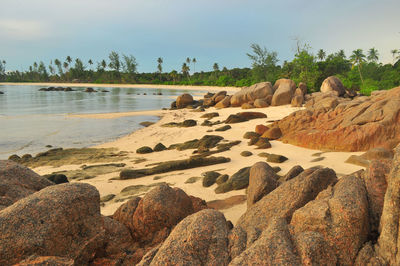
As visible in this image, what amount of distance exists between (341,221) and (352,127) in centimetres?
666

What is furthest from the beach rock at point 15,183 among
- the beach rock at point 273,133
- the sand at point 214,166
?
the beach rock at point 273,133

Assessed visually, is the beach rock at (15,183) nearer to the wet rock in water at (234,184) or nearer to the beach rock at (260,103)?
the wet rock in water at (234,184)

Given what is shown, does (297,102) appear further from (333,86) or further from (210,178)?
(210,178)

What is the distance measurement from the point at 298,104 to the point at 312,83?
12.5 m

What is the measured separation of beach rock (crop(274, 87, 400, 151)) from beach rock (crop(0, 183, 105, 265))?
7.52 metres

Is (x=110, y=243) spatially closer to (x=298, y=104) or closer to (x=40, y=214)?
(x=40, y=214)

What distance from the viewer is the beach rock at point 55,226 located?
3.00 m

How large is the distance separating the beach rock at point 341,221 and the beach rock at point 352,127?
564 cm

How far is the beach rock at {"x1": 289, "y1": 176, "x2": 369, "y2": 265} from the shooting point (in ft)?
8.84

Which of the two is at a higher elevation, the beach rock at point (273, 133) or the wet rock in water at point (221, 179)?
the beach rock at point (273, 133)

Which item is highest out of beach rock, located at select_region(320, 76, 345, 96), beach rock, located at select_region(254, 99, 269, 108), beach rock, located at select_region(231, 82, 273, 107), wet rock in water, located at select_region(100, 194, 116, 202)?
beach rock, located at select_region(320, 76, 345, 96)

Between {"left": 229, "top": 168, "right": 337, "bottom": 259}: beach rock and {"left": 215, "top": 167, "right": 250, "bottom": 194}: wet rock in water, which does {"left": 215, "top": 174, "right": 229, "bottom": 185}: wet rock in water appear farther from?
{"left": 229, "top": 168, "right": 337, "bottom": 259}: beach rock

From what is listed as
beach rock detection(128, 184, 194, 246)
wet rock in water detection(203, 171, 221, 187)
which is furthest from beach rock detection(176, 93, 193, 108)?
beach rock detection(128, 184, 194, 246)

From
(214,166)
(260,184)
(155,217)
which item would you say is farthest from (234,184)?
(155,217)
